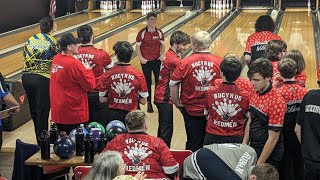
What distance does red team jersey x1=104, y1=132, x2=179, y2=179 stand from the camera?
350cm

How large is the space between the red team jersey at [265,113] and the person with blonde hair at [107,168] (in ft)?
4.02

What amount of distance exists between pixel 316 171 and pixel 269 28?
2.37 metres

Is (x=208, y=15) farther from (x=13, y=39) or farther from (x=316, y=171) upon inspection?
(x=316, y=171)

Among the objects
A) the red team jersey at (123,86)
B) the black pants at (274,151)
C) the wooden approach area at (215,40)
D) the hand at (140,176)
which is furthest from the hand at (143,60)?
the hand at (140,176)

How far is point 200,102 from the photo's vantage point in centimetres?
469

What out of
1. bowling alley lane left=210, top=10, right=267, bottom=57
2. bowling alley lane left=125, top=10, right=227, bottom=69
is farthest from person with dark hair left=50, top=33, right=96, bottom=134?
bowling alley lane left=125, top=10, right=227, bottom=69

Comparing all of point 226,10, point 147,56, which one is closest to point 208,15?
point 226,10

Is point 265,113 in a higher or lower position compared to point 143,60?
higher

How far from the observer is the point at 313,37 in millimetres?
10516

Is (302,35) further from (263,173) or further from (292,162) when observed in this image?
(263,173)

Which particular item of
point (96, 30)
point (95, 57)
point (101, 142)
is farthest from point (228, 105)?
point (96, 30)

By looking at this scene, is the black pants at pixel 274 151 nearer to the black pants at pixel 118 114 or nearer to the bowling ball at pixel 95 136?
the bowling ball at pixel 95 136

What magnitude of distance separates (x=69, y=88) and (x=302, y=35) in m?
6.96

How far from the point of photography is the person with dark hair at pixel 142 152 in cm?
351
